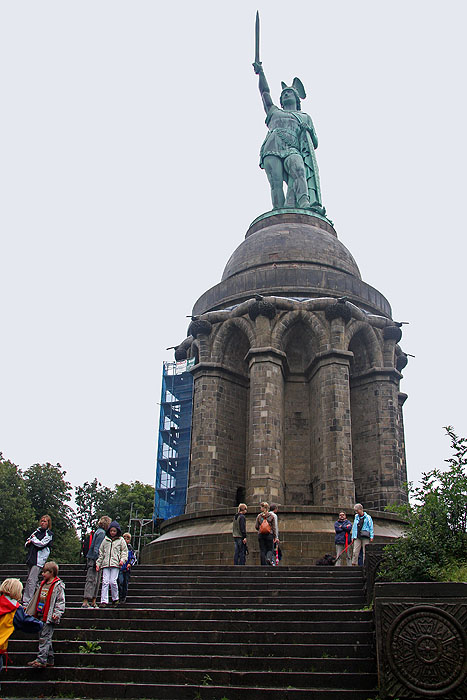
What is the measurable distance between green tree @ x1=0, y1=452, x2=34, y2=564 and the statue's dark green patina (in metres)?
22.5

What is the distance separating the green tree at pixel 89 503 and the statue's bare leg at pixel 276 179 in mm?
32228

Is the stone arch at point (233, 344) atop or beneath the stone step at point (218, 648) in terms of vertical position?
atop

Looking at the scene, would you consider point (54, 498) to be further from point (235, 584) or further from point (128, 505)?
point (235, 584)

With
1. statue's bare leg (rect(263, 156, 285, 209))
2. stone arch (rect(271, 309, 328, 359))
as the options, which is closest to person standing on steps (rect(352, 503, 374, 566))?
stone arch (rect(271, 309, 328, 359))

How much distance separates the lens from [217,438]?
2327 cm

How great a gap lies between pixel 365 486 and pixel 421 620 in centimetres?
1693

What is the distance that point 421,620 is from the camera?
6754mm

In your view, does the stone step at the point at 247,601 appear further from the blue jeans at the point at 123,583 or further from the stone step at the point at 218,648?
the stone step at the point at 218,648

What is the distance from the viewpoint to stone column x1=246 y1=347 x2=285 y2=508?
20531 millimetres

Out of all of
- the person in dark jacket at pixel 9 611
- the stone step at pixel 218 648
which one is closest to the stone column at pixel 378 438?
the stone step at pixel 218 648

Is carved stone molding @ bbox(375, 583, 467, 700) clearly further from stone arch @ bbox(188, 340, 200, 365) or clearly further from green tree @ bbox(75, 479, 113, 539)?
green tree @ bbox(75, 479, 113, 539)

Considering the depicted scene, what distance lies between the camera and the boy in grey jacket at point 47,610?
7.87m

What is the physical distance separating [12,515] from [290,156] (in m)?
25.2

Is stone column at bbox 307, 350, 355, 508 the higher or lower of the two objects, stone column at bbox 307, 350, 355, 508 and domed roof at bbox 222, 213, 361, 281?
the lower
